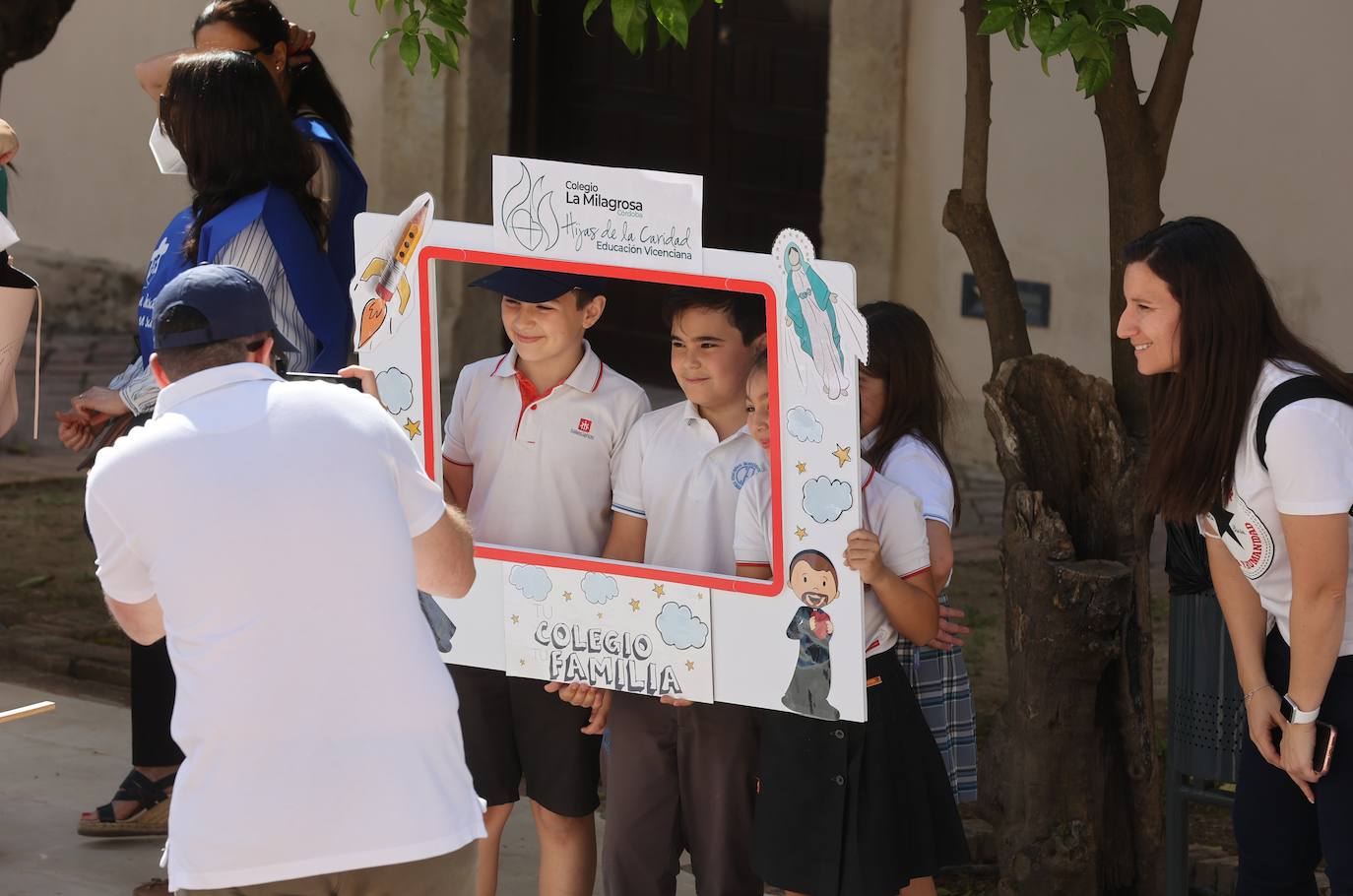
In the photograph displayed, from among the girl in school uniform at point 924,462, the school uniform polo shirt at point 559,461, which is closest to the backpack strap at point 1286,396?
the girl in school uniform at point 924,462

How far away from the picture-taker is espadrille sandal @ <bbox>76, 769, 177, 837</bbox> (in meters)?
4.55

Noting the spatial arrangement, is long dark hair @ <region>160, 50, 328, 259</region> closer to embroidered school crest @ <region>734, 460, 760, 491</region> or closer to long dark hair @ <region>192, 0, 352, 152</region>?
long dark hair @ <region>192, 0, 352, 152</region>

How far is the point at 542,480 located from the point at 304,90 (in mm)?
1531

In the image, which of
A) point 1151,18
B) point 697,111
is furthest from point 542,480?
point 697,111

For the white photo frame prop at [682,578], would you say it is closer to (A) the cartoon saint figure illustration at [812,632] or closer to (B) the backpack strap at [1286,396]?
(A) the cartoon saint figure illustration at [812,632]

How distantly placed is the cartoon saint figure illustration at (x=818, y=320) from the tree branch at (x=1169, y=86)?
1541mm

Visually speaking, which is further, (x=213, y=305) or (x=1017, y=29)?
(x=1017, y=29)

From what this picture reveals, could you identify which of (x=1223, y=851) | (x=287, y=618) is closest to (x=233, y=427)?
(x=287, y=618)

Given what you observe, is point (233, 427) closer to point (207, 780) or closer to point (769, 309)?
point (207, 780)

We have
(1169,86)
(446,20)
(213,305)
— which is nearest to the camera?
(213,305)

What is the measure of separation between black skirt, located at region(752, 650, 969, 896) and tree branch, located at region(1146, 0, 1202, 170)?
5.39 feet

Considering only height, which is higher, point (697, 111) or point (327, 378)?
point (697, 111)

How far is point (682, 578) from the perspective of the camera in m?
3.29

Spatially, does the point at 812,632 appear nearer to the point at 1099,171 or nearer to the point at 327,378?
the point at 327,378
